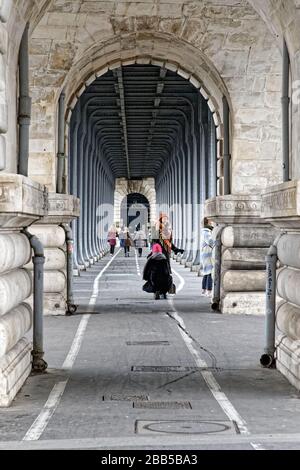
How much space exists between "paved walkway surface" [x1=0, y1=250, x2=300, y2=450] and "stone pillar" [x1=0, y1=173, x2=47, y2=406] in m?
0.25

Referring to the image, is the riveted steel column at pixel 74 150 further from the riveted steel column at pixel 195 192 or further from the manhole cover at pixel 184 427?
the manhole cover at pixel 184 427

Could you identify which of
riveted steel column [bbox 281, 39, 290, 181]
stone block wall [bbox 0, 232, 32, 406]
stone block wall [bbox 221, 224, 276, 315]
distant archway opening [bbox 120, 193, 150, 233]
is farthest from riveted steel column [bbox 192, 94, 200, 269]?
distant archway opening [bbox 120, 193, 150, 233]

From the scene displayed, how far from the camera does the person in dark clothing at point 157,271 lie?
1958cm

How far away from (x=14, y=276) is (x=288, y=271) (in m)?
2.71

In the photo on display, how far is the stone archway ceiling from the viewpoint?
2819 centimetres

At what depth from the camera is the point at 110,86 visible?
3020 centimetres

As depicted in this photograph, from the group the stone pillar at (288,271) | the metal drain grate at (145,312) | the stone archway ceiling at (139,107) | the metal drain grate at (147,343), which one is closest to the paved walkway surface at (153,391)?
the metal drain grate at (147,343)

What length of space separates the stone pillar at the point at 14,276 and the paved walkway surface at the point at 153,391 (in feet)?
0.81

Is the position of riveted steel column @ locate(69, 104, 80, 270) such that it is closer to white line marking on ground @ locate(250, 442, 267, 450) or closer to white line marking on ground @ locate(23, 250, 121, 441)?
white line marking on ground @ locate(23, 250, 121, 441)

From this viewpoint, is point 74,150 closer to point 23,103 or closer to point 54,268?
point 54,268

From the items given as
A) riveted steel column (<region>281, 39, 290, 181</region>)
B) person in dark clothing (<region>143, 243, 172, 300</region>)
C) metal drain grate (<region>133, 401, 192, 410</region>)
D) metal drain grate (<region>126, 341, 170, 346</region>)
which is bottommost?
metal drain grate (<region>133, 401, 192, 410</region>)

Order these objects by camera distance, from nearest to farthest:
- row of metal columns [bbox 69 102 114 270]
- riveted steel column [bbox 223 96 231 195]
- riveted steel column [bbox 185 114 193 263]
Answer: riveted steel column [bbox 223 96 231 195], row of metal columns [bbox 69 102 114 270], riveted steel column [bbox 185 114 193 263]

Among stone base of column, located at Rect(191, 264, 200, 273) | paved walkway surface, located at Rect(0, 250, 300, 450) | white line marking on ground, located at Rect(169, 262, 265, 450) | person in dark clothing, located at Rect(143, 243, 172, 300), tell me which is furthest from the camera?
stone base of column, located at Rect(191, 264, 200, 273)

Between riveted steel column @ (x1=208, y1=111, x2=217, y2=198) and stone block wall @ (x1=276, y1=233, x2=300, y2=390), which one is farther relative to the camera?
riveted steel column @ (x1=208, y1=111, x2=217, y2=198)
